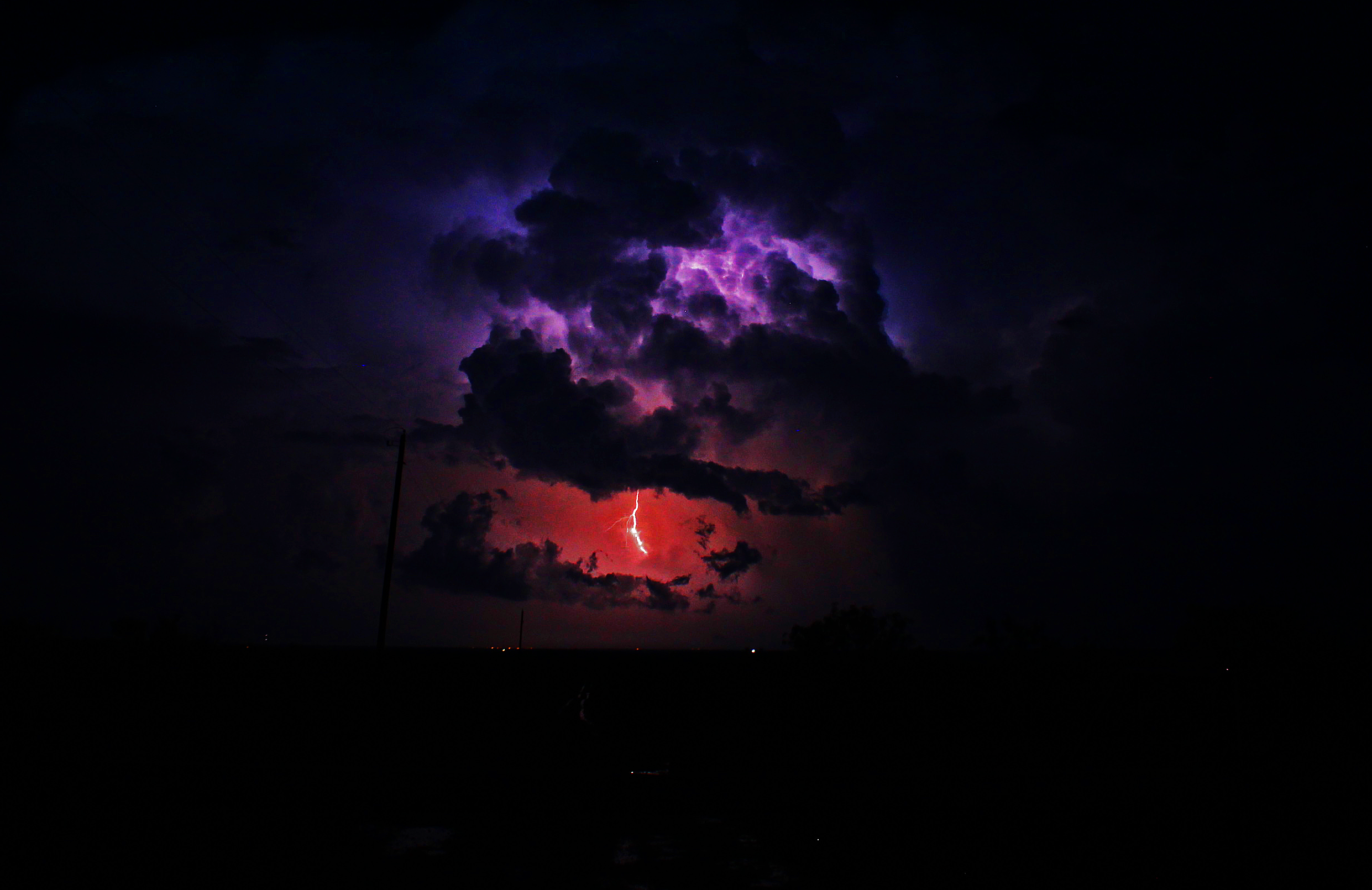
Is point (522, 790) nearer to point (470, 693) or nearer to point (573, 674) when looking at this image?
point (470, 693)

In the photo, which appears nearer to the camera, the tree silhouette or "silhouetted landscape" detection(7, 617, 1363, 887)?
"silhouetted landscape" detection(7, 617, 1363, 887)

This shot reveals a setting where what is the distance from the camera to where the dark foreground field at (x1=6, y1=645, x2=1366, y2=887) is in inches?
357

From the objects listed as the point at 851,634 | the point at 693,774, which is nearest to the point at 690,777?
the point at 693,774

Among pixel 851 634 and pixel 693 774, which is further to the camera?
pixel 851 634

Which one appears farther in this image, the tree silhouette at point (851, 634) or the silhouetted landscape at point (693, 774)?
the tree silhouette at point (851, 634)

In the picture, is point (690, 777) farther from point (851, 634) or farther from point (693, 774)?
point (851, 634)

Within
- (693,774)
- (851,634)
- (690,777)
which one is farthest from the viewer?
(851,634)

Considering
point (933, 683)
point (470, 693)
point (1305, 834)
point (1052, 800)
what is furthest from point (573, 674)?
point (1305, 834)

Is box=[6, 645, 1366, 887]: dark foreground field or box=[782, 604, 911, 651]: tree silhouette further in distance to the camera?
box=[782, 604, 911, 651]: tree silhouette

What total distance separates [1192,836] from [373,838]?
11123 millimetres

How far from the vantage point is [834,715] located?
22.9 m

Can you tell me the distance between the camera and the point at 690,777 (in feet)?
49.1

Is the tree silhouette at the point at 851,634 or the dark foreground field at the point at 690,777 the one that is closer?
the dark foreground field at the point at 690,777

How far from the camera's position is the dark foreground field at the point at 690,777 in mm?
9062
